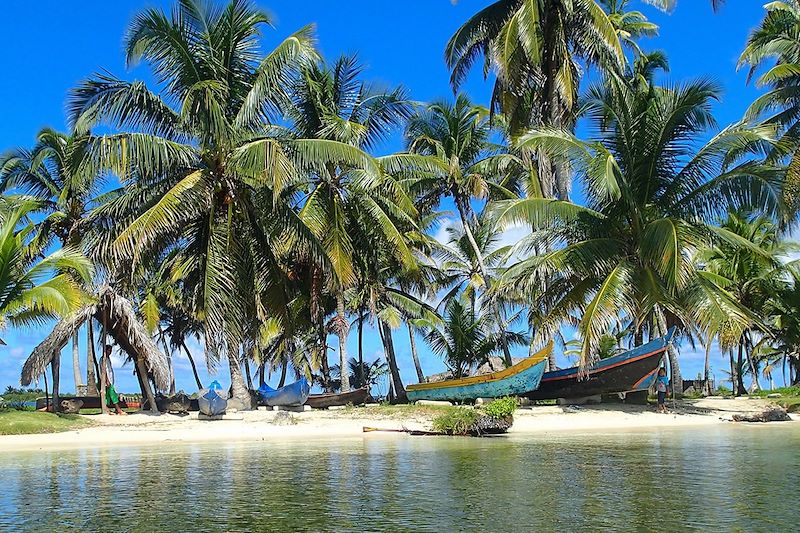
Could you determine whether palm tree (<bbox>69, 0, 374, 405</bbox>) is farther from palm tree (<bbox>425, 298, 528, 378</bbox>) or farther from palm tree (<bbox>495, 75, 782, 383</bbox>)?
palm tree (<bbox>425, 298, 528, 378</bbox>)

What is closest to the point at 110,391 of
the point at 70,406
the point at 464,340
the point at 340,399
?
the point at 70,406

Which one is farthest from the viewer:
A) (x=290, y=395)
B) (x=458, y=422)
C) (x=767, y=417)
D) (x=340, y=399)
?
(x=340, y=399)

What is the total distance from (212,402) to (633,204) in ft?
37.8

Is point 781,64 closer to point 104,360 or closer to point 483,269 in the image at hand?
point 483,269

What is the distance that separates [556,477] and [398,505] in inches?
98.5

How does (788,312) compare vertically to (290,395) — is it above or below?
above

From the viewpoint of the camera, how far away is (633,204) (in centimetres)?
1795

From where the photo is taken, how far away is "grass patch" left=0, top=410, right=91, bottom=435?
15.9 m

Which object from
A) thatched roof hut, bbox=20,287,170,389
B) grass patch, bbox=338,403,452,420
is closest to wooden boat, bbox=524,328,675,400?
grass patch, bbox=338,403,452,420

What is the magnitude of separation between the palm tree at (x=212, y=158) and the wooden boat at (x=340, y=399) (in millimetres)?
5012

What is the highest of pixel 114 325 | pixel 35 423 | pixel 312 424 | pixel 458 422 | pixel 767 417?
pixel 114 325

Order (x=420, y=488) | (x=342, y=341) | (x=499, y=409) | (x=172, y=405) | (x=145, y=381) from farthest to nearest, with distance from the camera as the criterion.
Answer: (x=342, y=341) → (x=172, y=405) → (x=145, y=381) → (x=499, y=409) → (x=420, y=488)

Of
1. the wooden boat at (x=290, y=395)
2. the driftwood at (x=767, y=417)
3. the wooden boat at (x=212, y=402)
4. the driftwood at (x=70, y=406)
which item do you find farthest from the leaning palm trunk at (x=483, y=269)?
the driftwood at (x=70, y=406)

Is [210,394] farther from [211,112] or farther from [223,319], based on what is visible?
[211,112]
